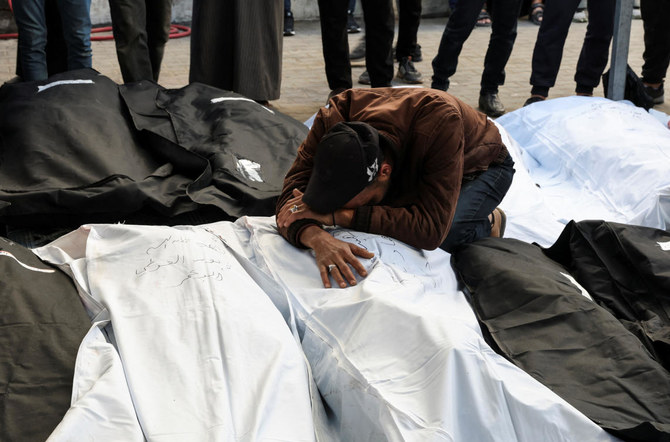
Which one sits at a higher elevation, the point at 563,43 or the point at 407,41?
the point at 563,43

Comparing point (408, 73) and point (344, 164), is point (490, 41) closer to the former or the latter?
point (408, 73)

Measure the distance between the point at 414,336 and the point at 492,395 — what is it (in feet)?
0.61

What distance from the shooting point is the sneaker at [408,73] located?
14.5ft

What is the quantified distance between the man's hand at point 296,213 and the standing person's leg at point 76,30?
181 centimetres

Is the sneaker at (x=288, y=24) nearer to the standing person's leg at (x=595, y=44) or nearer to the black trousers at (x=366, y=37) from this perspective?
the black trousers at (x=366, y=37)

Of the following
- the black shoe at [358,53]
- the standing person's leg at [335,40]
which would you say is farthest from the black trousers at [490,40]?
the black shoe at [358,53]

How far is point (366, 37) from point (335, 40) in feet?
0.59

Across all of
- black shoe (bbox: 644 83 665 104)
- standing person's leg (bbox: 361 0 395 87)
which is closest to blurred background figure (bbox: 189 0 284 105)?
standing person's leg (bbox: 361 0 395 87)

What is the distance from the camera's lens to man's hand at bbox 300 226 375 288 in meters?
1.59

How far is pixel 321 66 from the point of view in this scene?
4.93 m

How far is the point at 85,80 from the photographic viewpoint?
2.57 m

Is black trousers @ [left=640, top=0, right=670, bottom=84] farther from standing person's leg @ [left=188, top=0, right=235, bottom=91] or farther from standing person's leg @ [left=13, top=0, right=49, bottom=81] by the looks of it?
standing person's leg @ [left=13, top=0, right=49, bottom=81]

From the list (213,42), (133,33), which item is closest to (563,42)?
(213,42)

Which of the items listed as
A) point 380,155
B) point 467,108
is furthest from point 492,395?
point 467,108
